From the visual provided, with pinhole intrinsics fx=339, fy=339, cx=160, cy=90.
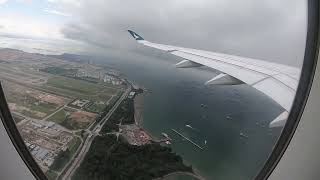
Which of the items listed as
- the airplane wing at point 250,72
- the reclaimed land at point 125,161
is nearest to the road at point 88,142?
the reclaimed land at point 125,161

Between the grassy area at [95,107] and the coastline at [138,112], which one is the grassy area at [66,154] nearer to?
the grassy area at [95,107]

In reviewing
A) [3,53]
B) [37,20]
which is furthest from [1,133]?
[37,20]

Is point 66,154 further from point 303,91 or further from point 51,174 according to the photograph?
point 303,91

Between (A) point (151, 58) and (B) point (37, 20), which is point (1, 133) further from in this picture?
(A) point (151, 58)

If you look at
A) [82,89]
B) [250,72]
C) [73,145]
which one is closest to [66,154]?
[73,145]

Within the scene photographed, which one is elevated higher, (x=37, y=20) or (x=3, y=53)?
(x=37, y=20)

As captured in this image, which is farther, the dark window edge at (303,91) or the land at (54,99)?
the land at (54,99)
